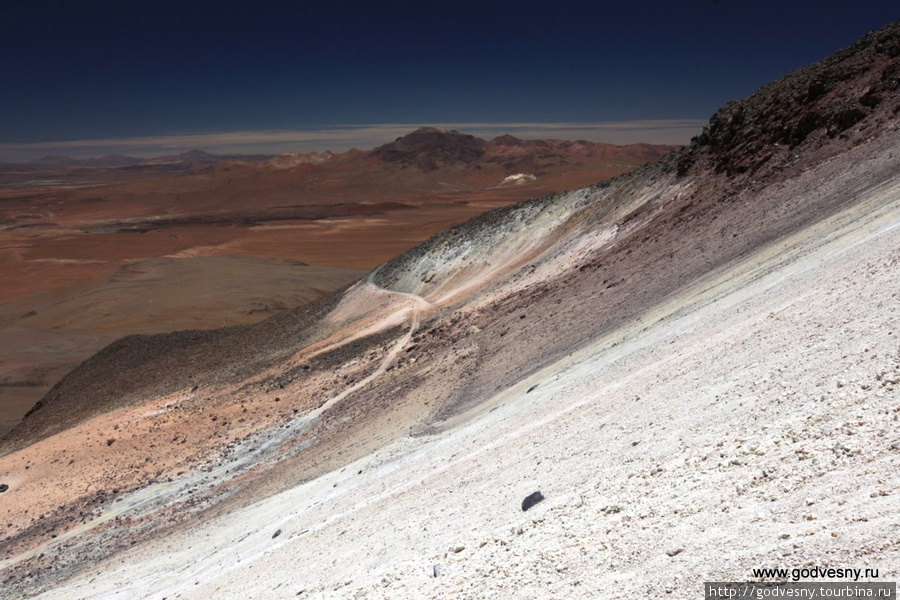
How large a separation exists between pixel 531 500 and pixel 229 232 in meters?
80.6

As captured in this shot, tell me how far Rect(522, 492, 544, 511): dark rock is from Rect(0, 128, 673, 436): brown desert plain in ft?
70.1

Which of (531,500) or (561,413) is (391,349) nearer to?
(561,413)

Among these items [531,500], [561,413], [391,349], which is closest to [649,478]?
[531,500]

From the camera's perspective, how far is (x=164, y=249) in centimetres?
7225

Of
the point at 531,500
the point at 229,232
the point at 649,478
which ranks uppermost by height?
the point at 649,478

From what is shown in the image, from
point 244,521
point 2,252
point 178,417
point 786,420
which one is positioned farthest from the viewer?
point 2,252

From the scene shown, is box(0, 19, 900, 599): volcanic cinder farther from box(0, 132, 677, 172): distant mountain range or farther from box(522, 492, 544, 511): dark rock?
→ box(0, 132, 677, 172): distant mountain range

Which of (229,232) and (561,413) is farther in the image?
(229,232)

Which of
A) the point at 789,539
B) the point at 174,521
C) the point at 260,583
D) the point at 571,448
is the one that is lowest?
the point at 174,521

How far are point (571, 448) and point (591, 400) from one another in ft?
4.39

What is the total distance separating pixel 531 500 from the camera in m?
6.06

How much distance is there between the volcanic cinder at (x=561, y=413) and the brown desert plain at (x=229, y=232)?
9683 mm

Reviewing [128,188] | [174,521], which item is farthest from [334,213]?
[174,521]

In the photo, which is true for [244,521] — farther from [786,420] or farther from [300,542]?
[786,420]
